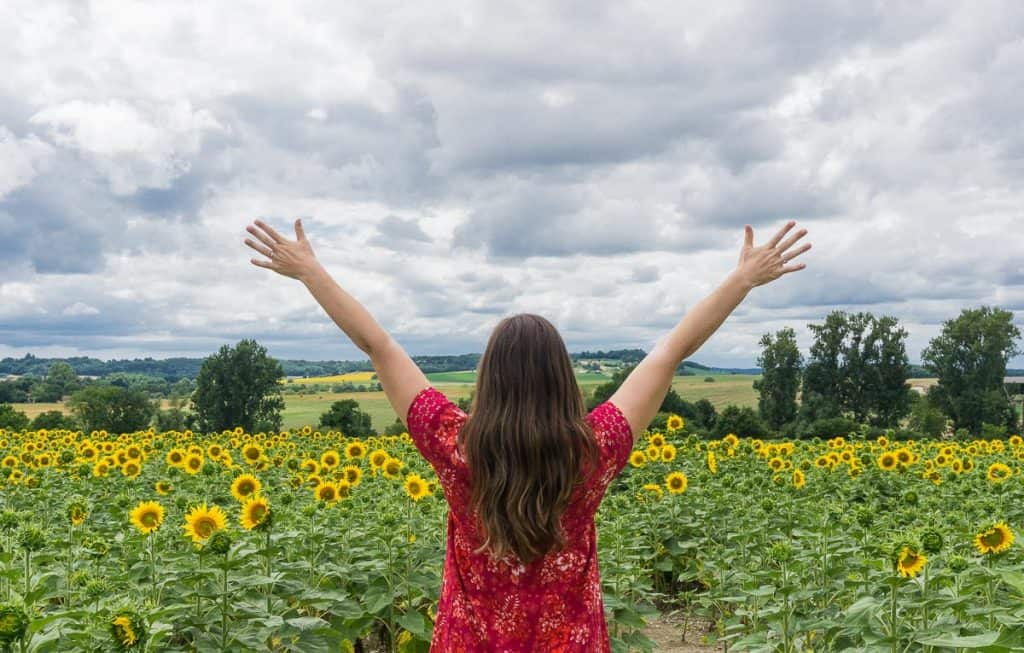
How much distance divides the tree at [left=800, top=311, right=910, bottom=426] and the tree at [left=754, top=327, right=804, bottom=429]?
114 centimetres

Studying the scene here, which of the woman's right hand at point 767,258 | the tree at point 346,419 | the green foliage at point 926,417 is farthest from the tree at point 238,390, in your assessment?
the woman's right hand at point 767,258

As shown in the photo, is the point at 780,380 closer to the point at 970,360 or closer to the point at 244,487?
the point at 970,360

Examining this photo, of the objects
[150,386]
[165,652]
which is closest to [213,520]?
[165,652]

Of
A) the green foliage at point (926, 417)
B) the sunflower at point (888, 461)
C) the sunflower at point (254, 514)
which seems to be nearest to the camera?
the sunflower at point (254, 514)

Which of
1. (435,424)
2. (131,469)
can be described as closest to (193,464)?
(131,469)

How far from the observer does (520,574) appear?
11.2ft

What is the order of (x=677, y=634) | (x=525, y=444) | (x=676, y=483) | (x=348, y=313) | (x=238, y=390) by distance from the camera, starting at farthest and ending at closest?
1. (x=238, y=390)
2. (x=676, y=483)
3. (x=677, y=634)
4. (x=348, y=313)
5. (x=525, y=444)

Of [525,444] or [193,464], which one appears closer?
[525,444]

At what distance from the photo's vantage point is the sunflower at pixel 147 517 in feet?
18.0

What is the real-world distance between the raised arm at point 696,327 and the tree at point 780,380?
7177 centimetres

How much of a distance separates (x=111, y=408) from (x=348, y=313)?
51971 mm

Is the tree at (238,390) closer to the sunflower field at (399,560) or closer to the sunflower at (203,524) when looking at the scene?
the sunflower field at (399,560)

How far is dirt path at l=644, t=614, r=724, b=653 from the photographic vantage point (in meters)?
8.73

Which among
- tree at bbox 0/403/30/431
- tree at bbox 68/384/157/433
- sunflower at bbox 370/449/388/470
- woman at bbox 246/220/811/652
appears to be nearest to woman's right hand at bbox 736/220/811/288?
woman at bbox 246/220/811/652
